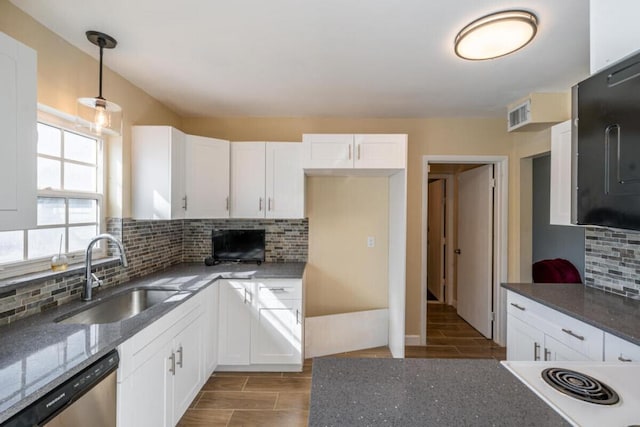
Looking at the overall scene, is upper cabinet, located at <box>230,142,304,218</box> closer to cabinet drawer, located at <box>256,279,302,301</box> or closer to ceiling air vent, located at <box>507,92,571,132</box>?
cabinet drawer, located at <box>256,279,302,301</box>

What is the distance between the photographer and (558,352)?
1.71m

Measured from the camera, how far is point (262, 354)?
2607 mm

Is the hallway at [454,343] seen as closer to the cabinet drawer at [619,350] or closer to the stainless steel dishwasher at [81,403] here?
the cabinet drawer at [619,350]

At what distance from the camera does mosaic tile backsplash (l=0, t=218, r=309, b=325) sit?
1.56 metres

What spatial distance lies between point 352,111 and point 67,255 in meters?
2.60

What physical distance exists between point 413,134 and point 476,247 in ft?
5.28

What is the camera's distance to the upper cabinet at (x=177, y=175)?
2.44 metres

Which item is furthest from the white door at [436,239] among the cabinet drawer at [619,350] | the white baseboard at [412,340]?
the cabinet drawer at [619,350]

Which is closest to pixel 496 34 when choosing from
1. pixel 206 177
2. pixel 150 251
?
pixel 206 177

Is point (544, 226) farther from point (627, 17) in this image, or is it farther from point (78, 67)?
point (78, 67)

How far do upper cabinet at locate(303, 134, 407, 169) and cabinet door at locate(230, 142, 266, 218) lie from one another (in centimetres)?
51

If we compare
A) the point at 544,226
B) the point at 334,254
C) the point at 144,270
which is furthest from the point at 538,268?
the point at 144,270

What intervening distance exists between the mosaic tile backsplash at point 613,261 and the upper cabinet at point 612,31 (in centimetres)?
142

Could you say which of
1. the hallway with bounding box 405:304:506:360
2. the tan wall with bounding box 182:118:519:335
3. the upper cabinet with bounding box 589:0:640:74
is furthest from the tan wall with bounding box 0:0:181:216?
the hallway with bounding box 405:304:506:360
